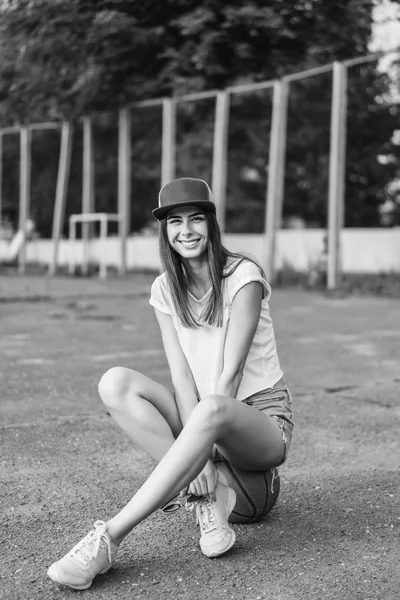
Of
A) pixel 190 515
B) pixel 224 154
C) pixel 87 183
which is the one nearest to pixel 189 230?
pixel 190 515

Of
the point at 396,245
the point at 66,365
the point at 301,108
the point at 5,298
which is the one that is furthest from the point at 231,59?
the point at 66,365

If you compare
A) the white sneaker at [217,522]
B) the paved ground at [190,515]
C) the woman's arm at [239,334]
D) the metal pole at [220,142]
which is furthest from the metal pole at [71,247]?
the white sneaker at [217,522]

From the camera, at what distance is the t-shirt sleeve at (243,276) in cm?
334

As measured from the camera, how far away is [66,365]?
7137mm

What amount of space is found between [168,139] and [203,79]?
6.00ft

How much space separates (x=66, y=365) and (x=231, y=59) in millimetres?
12411

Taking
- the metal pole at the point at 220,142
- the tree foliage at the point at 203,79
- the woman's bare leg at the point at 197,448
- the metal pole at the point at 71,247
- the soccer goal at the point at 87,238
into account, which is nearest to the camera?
the woman's bare leg at the point at 197,448

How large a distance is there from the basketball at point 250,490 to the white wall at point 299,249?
15.6 meters

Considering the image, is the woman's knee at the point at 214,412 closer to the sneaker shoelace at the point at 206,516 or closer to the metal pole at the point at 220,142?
the sneaker shoelace at the point at 206,516

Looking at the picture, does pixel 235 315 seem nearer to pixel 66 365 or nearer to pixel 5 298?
pixel 66 365

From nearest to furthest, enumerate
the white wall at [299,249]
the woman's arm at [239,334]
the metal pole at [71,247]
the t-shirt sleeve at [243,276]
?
1. the woman's arm at [239,334]
2. the t-shirt sleeve at [243,276]
3. the white wall at [299,249]
4. the metal pole at [71,247]

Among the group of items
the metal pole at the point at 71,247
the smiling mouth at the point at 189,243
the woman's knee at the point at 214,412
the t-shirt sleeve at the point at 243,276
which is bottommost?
the metal pole at the point at 71,247

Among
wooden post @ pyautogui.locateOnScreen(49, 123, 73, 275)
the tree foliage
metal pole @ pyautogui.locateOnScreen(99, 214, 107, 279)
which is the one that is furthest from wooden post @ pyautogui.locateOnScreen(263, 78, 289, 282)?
wooden post @ pyautogui.locateOnScreen(49, 123, 73, 275)

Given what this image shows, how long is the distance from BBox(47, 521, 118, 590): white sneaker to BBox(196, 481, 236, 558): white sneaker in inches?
12.1
